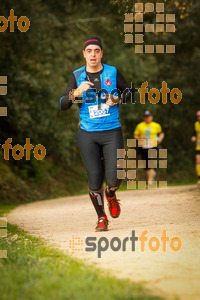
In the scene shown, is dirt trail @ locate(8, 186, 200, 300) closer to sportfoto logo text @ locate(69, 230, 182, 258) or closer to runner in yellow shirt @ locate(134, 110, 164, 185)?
sportfoto logo text @ locate(69, 230, 182, 258)

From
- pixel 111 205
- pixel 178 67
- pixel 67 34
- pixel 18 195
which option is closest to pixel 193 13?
pixel 178 67

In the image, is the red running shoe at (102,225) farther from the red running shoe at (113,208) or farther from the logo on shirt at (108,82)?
the logo on shirt at (108,82)

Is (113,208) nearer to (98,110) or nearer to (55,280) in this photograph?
(98,110)

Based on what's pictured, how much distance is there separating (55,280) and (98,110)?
122 inches

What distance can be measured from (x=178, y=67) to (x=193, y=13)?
3.86m

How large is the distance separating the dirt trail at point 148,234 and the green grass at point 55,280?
20 centimetres

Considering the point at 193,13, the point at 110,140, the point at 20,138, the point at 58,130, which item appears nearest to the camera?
the point at 110,140

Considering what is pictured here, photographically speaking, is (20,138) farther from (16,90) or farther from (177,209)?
(177,209)

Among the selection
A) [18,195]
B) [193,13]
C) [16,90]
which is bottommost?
[18,195]

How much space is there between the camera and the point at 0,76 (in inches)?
673

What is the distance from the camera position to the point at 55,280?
454cm

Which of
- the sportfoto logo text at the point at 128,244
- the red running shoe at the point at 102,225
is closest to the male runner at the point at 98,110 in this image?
the red running shoe at the point at 102,225

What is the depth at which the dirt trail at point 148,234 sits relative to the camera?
4.60 m

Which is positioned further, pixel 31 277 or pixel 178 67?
pixel 178 67
